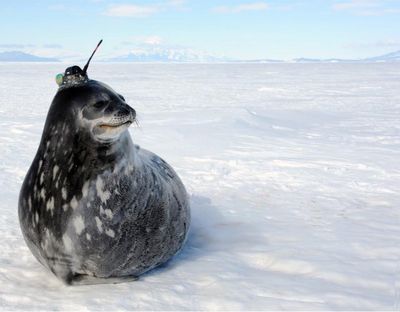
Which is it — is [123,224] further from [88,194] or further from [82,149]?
[82,149]

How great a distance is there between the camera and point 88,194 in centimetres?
229

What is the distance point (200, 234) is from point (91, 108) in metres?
1.38

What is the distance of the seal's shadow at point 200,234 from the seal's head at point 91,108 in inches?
32.8

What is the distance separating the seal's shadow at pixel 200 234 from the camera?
280 centimetres

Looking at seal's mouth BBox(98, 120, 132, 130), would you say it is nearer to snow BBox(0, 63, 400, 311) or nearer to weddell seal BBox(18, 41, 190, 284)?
weddell seal BBox(18, 41, 190, 284)

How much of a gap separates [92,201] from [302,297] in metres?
1.07

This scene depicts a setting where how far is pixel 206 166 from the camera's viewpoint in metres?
5.37

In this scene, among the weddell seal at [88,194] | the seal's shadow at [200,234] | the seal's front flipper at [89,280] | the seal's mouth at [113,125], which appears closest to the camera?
the seal's mouth at [113,125]

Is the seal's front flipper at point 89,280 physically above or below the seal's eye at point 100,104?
below

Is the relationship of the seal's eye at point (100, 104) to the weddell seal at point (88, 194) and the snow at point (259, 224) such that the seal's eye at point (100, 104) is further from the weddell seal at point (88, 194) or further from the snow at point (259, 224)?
the snow at point (259, 224)

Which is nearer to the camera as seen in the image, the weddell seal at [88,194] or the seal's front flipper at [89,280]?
the weddell seal at [88,194]

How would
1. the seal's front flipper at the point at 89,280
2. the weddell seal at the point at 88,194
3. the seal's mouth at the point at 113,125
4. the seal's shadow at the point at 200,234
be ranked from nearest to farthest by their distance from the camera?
the seal's mouth at the point at 113,125 < the weddell seal at the point at 88,194 < the seal's front flipper at the point at 89,280 < the seal's shadow at the point at 200,234

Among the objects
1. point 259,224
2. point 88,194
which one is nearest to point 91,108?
point 88,194

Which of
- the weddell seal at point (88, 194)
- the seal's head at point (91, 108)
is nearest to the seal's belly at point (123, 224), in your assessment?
the weddell seal at point (88, 194)
